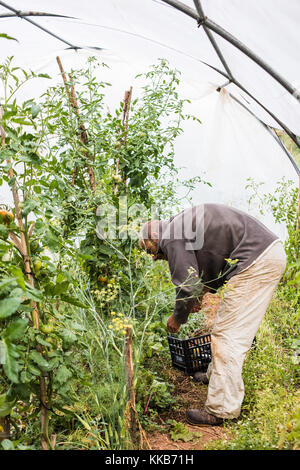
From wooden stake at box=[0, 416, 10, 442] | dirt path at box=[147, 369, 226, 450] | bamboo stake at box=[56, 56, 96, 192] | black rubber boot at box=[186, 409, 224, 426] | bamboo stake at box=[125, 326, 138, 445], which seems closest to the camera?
wooden stake at box=[0, 416, 10, 442]

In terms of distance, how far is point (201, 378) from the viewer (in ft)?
9.84

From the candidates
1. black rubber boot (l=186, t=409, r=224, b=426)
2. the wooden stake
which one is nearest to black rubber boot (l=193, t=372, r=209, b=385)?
black rubber boot (l=186, t=409, r=224, b=426)

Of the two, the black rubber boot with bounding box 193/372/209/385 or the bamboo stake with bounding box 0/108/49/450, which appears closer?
the bamboo stake with bounding box 0/108/49/450

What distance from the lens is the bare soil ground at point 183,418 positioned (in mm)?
2276

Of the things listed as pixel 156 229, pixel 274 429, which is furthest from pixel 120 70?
pixel 274 429

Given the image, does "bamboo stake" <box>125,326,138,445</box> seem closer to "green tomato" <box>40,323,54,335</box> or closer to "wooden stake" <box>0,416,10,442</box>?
"green tomato" <box>40,323,54,335</box>

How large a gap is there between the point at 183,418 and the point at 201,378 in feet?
1.49

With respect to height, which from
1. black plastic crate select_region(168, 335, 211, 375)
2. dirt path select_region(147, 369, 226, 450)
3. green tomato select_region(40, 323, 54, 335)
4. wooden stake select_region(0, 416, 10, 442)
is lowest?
dirt path select_region(147, 369, 226, 450)

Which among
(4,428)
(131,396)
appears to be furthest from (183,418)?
(4,428)

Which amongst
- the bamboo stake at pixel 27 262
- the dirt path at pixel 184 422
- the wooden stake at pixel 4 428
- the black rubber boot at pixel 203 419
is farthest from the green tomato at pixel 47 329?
the black rubber boot at pixel 203 419

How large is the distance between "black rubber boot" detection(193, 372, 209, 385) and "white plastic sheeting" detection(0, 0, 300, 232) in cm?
209

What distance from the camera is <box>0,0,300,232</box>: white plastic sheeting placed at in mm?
2701

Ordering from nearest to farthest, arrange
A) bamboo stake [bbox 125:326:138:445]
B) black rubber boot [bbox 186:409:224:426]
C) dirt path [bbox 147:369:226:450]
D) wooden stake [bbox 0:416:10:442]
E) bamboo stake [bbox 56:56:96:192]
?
wooden stake [bbox 0:416:10:442] → bamboo stake [bbox 125:326:138:445] → dirt path [bbox 147:369:226:450] → black rubber boot [bbox 186:409:224:426] → bamboo stake [bbox 56:56:96:192]

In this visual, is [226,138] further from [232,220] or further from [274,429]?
[274,429]
